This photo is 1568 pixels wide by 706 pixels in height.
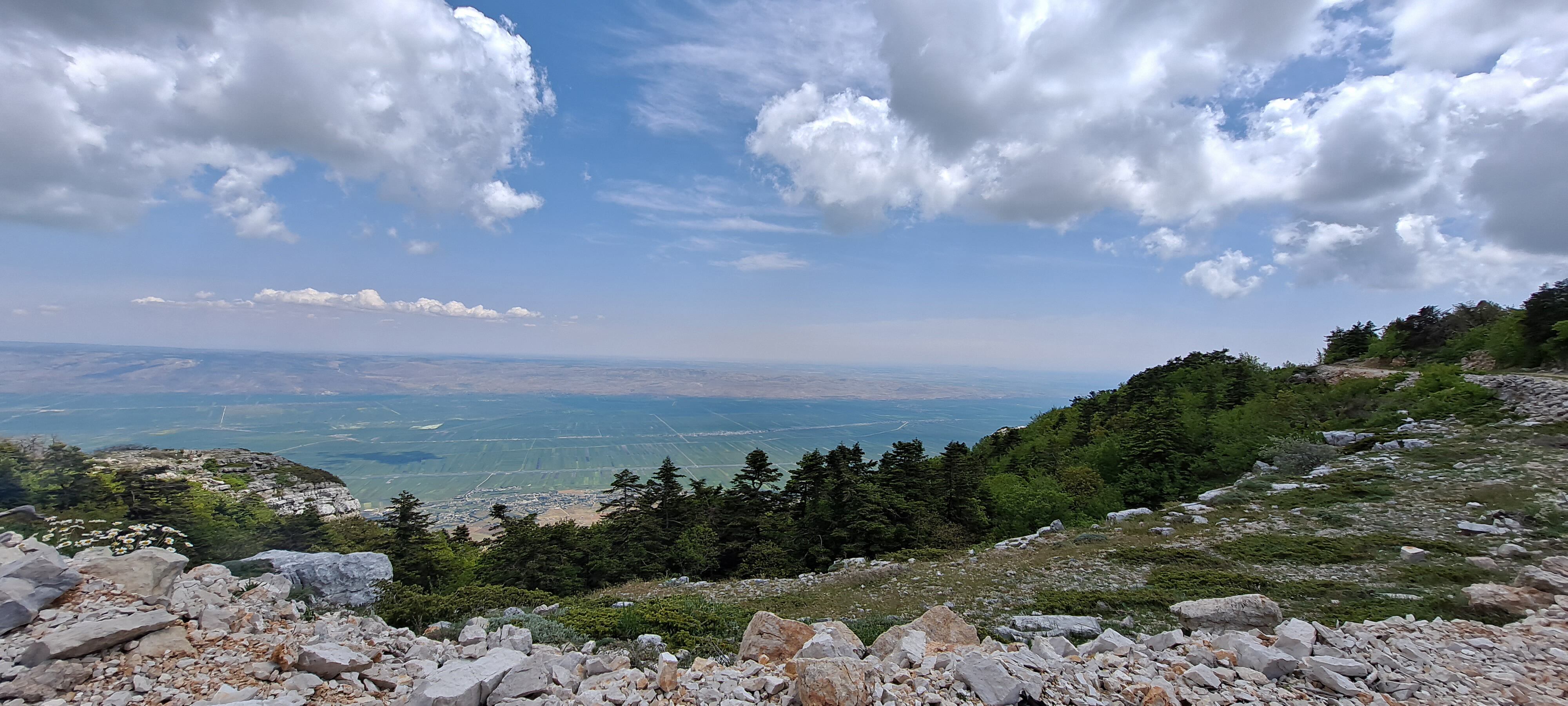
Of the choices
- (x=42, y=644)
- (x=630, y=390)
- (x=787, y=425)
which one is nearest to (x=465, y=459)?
(x=787, y=425)

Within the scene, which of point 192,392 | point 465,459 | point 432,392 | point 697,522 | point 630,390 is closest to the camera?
Result: point 697,522

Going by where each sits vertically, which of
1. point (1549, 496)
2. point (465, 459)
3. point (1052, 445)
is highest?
point (1549, 496)

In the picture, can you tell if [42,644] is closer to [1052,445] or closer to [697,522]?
[697,522]

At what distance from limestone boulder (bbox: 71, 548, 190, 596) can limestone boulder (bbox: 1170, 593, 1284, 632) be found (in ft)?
43.8

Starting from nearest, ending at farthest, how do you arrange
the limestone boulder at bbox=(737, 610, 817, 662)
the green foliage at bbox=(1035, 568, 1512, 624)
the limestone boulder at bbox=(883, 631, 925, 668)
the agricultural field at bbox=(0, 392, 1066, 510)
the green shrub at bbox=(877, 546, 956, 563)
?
the limestone boulder at bbox=(883, 631, 925, 668) < the limestone boulder at bbox=(737, 610, 817, 662) < the green foliage at bbox=(1035, 568, 1512, 624) < the green shrub at bbox=(877, 546, 956, 563) < the agricultural field at bbox=(0, 392, 1066, 510)

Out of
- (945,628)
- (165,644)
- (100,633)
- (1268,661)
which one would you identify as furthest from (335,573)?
(1268,661)

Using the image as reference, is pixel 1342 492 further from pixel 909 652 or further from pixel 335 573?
pixel 335 573

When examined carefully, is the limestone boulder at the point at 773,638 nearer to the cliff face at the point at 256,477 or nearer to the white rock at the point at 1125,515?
the white rock at the point at 1125,515

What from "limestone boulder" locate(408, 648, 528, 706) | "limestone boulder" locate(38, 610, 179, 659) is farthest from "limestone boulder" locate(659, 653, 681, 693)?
"limestone boulder" locate(38, 610, 179, 659)

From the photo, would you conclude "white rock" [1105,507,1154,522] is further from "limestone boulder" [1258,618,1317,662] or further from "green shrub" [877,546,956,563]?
"limestone boulder" [1258,618,1317,662]

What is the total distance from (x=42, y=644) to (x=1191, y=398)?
123 ft

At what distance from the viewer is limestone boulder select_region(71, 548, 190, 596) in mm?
5949

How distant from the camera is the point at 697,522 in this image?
19531 mm

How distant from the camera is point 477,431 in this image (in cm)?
10944
